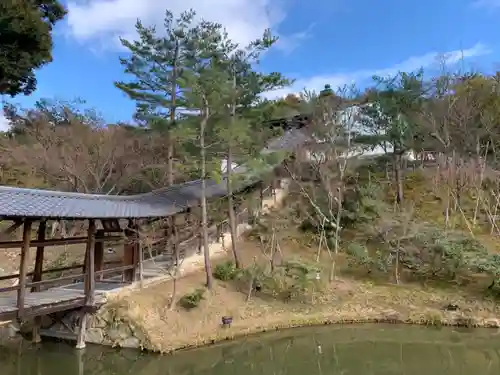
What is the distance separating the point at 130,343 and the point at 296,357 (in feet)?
13.3

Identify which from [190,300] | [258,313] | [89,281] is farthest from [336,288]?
[89,281]

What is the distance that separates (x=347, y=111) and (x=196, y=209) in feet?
29.5

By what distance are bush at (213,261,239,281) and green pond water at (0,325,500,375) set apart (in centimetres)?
288

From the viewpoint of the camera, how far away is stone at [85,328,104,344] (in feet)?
36.1

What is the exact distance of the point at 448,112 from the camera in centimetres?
2145

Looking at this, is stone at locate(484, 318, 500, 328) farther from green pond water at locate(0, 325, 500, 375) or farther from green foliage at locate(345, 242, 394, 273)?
green foliage at locate(345, 242, 394, 273)

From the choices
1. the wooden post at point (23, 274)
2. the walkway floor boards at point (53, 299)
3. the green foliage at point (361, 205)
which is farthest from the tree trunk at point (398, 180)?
the wooden post at point (23, 274)

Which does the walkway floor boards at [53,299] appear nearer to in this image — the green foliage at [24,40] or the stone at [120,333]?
the stone at [120,333]

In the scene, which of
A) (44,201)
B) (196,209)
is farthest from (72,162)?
(44,201)

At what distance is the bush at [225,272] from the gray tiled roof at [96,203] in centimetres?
236

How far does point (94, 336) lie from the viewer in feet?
→ 36.2

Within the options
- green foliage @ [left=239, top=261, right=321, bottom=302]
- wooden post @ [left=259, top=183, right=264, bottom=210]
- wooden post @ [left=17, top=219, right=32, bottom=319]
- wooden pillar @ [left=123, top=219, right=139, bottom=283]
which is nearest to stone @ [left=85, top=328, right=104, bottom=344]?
wooden pillar @ [left=123, top=219, right=139, bottom=283]

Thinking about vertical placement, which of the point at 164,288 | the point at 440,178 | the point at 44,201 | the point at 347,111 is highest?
the point at 347,111

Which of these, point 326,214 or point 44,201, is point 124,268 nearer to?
point 44,201
